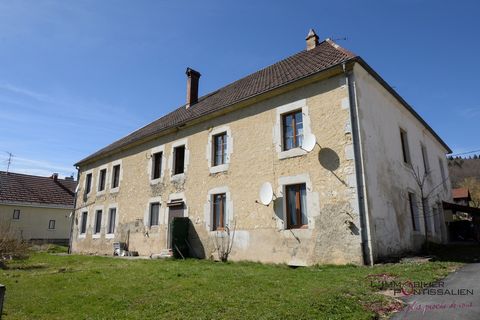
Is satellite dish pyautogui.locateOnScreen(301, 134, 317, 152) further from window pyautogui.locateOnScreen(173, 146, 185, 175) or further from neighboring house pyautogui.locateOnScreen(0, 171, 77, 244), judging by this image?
neighboring house pyautogui.locateOnScreen(0, 171, 77, 244)

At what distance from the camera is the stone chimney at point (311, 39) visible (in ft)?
45.9

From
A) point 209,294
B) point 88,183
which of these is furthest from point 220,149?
point 88,183

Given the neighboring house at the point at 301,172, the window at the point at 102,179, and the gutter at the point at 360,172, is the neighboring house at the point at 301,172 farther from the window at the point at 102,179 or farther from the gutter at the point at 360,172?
the window at the point at 102,179

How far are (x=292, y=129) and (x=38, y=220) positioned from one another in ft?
79.9

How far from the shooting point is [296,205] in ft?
32.3

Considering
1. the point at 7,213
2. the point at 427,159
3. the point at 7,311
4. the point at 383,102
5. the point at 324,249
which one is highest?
the point at 383,102

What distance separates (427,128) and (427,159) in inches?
67.7

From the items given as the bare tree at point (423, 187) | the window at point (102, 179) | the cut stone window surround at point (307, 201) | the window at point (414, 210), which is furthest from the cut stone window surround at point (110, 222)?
the bare tree at point (423, 187)

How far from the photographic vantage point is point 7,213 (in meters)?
24.5

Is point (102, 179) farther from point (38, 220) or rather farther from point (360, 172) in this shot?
point (360, 172)

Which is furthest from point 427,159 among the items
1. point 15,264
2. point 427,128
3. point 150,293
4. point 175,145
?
point 15,264

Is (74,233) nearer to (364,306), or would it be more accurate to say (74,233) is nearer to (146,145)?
(146,145)

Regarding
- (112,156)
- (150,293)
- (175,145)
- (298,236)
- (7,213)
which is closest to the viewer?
(150,293)

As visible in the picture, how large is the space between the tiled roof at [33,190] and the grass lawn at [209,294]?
68.1 ft
